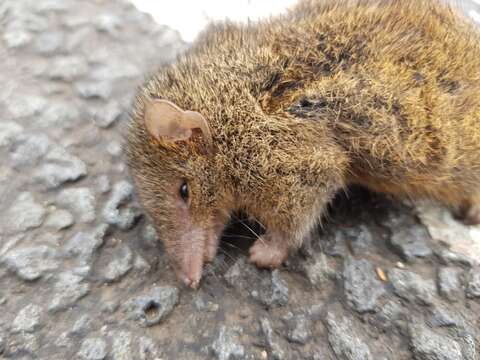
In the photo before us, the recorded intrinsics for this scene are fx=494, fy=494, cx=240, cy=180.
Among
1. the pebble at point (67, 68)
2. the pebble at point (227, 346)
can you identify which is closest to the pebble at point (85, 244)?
the pebble at point (227, 346)

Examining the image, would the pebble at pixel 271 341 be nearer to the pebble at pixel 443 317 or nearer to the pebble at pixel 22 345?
the pebble at pixel 443 317

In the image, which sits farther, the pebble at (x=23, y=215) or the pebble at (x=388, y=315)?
the pebble at (x=23, y=215)

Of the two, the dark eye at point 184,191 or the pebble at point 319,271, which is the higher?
the dark eye at point 184,191

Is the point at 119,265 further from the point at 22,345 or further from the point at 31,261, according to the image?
the point at 22,345

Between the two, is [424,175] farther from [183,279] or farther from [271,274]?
[183,279]

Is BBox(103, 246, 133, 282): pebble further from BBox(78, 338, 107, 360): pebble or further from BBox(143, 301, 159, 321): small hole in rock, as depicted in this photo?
BBox(78, 338, 107, 360): pebble

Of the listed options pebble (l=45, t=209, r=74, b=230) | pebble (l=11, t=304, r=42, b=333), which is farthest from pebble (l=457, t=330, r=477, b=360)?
pebble (l=45, t=209, r=74, b=230)

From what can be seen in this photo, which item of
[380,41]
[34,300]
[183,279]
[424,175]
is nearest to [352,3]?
[380,41]
